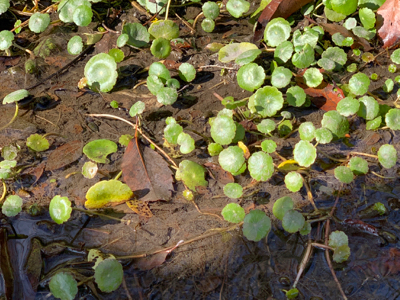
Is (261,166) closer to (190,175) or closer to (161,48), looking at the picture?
(190,175)

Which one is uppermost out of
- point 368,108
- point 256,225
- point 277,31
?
point 277,31

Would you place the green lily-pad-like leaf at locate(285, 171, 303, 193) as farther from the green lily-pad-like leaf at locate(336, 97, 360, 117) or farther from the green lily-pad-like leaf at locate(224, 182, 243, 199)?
the green lily-pad-like leaf at locate(336, 97, 360, 117)

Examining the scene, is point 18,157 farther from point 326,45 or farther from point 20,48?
point 326,45

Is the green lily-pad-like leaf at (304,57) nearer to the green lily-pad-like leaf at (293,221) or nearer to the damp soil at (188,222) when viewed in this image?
the damp soil at (188,222)

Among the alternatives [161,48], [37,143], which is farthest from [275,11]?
[37,143]

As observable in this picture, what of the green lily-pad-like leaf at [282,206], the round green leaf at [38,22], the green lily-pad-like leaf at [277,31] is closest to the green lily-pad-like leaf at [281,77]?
the green lily-pad-like leaf at [277,31]

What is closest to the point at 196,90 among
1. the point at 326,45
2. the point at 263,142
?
the point at 263,142
